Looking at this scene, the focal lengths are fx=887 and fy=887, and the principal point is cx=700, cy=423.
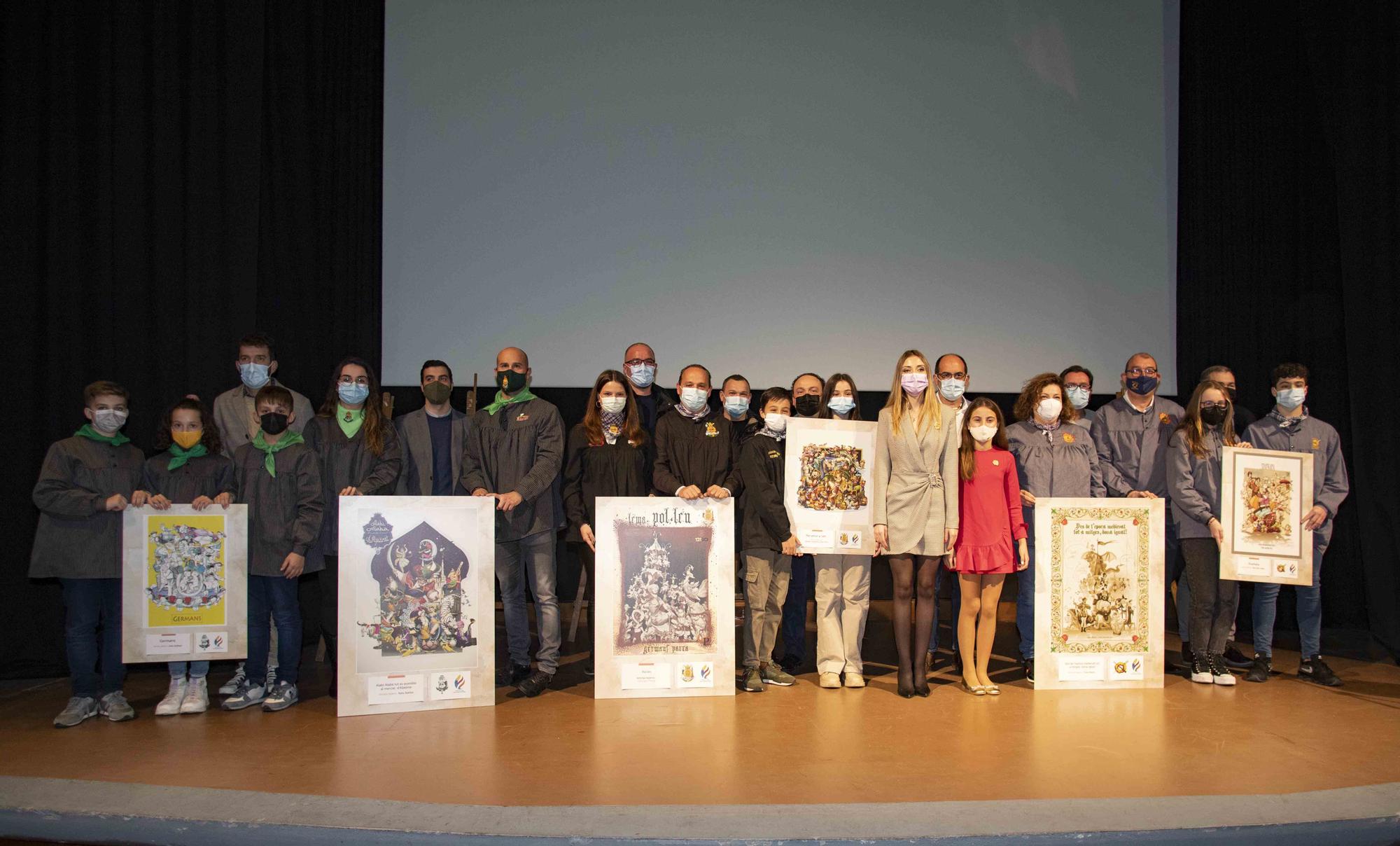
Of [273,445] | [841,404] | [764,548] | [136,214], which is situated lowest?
[764,548]

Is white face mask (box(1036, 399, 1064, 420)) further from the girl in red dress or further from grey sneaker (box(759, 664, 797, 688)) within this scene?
grey sneaker (box(759, 664, 797, 688))

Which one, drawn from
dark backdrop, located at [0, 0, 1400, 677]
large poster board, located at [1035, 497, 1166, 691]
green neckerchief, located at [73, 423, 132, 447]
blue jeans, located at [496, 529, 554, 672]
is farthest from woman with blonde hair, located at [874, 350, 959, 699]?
green neckerchief, located at [73, 423, 132, 447]

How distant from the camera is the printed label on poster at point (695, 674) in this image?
14.8 ft

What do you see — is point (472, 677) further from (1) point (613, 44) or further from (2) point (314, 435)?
(1) point (613, 44)

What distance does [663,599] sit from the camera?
4.55m

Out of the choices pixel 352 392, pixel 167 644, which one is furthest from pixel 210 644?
pixel 352 392

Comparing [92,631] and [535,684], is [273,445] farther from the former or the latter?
[535,684]

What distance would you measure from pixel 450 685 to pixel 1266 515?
4468 mm

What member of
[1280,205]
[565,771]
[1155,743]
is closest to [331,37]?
[565,771]

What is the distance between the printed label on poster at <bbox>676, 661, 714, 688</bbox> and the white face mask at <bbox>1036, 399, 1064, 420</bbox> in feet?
7.66

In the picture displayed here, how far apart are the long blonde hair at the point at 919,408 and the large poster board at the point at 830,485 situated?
136 millimetres

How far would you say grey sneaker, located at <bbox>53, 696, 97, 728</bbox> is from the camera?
4164 mm

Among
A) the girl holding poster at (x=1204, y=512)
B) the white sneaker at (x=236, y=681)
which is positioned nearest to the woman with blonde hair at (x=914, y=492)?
the girl holding poster at (x=1204, y=512)

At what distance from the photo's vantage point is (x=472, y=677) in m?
4.36
